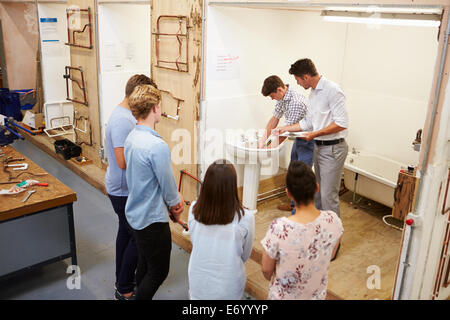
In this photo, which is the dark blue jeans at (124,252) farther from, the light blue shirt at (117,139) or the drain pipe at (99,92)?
the drain pipe at (99,92)

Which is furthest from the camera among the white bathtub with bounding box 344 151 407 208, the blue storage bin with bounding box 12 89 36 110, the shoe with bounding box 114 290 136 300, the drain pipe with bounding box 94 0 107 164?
the blue storage bin with bounding box 12 89 36 110

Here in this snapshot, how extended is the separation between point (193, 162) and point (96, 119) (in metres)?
2.07

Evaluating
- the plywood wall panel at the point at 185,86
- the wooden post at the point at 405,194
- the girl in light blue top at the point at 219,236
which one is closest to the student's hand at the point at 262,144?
the plywood wall panel at the point at 185,86

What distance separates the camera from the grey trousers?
11.5ft

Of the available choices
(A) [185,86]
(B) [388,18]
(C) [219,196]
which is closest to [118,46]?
(A) [185,86]

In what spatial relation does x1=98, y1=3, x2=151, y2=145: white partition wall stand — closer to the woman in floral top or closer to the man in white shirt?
the man in white shirt

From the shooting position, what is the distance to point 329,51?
495 centimetres

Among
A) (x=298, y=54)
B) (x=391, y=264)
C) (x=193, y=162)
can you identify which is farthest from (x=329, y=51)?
(x=391, y=264)

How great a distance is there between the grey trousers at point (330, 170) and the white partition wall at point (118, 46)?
2.99 meters

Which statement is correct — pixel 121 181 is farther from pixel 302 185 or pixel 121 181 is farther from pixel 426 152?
pixel 426 152

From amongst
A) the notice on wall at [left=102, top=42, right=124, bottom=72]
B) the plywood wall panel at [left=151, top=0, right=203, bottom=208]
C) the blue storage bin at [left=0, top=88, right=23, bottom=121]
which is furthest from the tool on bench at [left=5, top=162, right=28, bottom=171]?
the blue storage bin at [left=0, top=88, right=23, bottom=121]

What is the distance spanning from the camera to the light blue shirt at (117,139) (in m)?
2.76

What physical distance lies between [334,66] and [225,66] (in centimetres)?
181

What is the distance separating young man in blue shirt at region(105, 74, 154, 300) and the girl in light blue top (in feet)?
2.96
